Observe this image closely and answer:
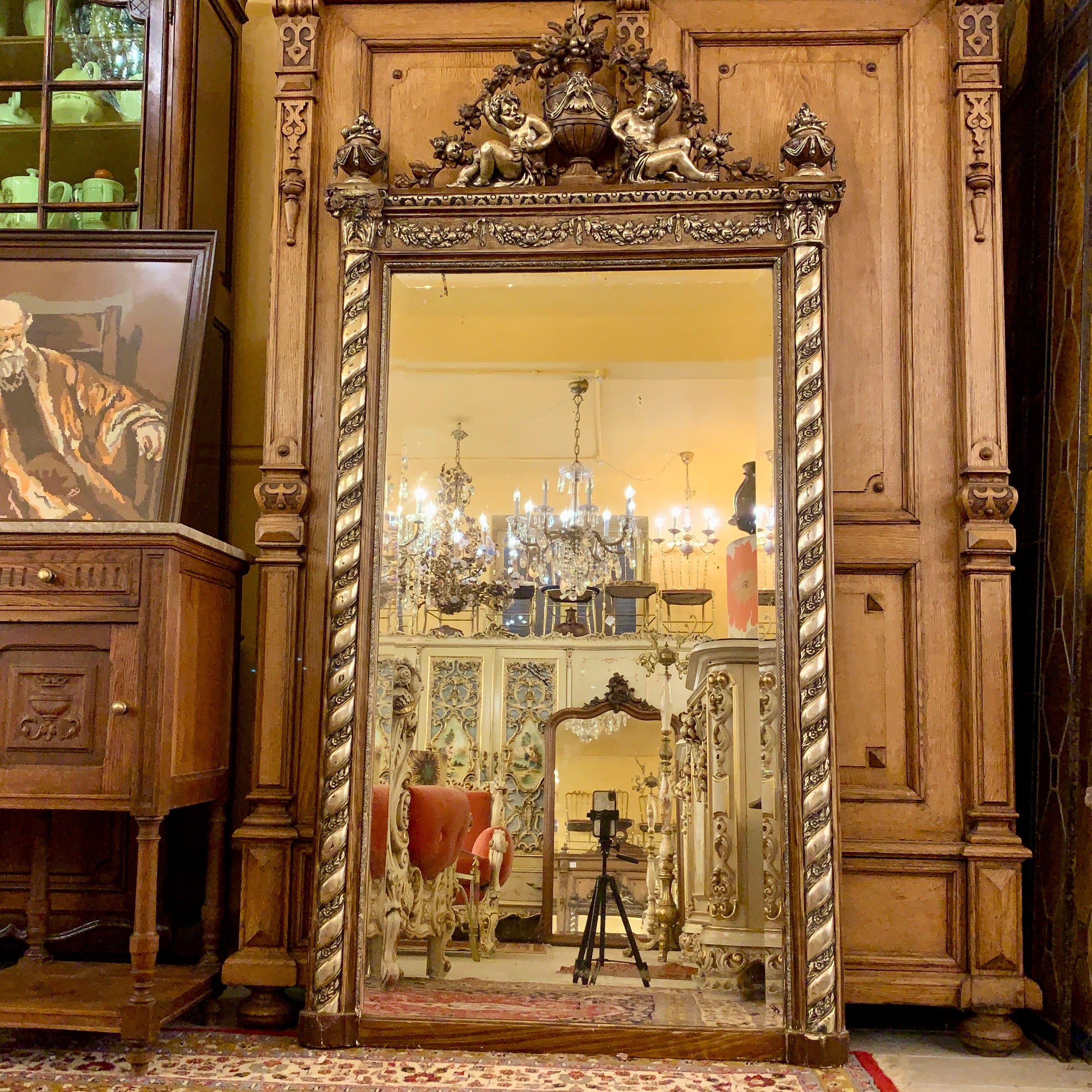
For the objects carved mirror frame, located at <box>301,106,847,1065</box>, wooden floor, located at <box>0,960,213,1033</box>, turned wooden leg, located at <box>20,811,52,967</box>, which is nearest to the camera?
wooden floor, located at <box>0,960,213,1033</box>

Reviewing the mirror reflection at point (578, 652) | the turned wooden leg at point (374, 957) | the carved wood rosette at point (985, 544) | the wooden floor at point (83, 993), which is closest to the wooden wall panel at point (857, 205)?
the carved wood rosette at point (985, 544)

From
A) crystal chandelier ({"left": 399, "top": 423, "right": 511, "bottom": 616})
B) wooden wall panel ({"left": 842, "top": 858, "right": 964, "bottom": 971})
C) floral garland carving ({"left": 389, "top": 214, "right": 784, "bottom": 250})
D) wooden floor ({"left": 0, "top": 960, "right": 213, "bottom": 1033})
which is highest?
floral garland carving ({"left": 389, "top": 214, "right": 784, "bottom": 250})

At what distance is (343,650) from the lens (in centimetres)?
261

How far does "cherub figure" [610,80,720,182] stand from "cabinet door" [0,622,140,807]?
166 centimetres

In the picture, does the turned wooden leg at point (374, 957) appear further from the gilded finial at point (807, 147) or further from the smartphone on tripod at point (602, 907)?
the gilded finial at point (807, 147)

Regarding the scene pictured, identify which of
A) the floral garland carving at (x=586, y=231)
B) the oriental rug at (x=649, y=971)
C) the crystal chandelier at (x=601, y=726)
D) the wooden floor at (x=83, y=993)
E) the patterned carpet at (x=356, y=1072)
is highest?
the floral garland carving at (x=586, y=231)

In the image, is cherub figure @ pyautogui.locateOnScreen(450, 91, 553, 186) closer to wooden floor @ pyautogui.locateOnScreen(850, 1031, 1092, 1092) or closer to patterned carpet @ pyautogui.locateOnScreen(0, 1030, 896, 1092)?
patterned carpet @ pyautogui.locateOnScreen(0, 1030, 896, 1092)

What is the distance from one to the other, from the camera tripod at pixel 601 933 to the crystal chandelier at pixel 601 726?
253 mm

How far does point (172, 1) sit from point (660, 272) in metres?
1.63

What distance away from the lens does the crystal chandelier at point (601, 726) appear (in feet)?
→ 8.81

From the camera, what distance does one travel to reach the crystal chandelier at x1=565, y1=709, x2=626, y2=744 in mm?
2686

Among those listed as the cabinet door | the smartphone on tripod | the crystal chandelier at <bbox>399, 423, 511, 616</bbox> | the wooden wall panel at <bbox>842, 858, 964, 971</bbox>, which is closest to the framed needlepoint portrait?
the cabinet door

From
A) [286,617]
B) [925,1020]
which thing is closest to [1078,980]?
[925,1020]

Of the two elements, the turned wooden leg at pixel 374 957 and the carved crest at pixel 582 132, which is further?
the carved crest at pixel 582 132
